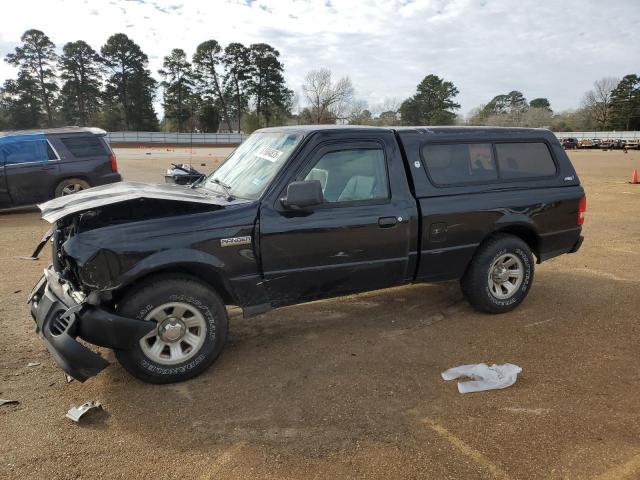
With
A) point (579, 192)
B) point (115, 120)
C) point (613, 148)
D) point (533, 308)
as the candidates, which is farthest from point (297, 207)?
point (115, 120)

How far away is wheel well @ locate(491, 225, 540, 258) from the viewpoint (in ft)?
16.2

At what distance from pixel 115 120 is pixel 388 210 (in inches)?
2802

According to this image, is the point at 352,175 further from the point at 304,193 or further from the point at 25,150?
the point at 25,150

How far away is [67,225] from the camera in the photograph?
3.67 m

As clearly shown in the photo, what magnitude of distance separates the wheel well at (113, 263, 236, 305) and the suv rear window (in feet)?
27.7

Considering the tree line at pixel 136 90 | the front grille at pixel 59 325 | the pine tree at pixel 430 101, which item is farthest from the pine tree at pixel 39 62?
the front grille at pixel 59 325

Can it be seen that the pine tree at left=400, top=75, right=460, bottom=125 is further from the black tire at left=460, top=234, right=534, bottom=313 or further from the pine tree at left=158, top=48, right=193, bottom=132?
the black tire at left=460, top=234, right=534, bottom=313

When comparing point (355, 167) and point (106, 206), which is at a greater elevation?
point (355, 167)

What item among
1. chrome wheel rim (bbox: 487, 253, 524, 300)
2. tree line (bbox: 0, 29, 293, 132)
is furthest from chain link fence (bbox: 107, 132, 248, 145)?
chrome wheel rim (bbox: 487, 253, 524, 300)

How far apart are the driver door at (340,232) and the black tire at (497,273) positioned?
88 centimetres

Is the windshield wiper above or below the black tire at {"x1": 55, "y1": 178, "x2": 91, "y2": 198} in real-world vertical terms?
above

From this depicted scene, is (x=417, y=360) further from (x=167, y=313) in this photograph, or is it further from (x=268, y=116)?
(x=268, y=116)

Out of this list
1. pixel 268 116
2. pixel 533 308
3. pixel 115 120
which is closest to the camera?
pixel 533 308

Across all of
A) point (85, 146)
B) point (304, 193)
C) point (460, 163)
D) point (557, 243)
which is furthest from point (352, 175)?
point (85, 146)
